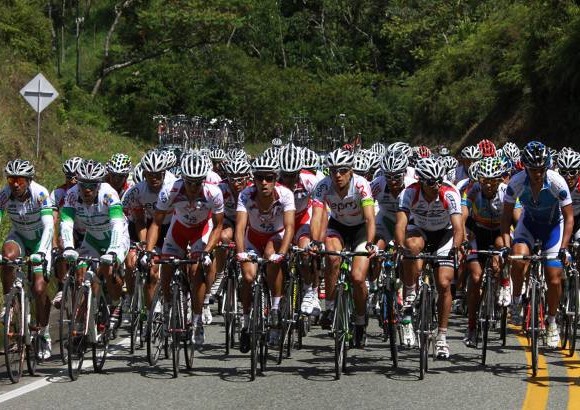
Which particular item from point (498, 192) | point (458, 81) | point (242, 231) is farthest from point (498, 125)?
point (242, 231)

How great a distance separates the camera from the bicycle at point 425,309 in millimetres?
11523

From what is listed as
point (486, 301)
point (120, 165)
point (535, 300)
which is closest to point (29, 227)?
point (120, 165)

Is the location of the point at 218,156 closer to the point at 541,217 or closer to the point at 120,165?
the point at 120,165

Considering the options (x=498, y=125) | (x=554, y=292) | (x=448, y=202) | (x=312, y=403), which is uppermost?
(x=498, y=125)

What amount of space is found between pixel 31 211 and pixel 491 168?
17.0ft

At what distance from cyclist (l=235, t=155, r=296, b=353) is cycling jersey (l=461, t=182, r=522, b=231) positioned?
2.66 meters

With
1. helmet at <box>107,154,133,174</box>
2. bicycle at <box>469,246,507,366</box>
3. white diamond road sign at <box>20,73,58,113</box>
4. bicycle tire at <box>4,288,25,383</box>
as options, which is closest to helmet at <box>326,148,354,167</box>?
bicycle at <box>469,246,507,366</box>

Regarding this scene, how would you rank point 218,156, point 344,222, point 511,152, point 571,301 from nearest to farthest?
point 571,301 → point 344,222 → point 511,152 → point 218,156

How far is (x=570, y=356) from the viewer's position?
42.2 feet

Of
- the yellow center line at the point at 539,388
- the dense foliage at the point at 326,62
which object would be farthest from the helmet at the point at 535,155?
the dense foliage at the point at 326,62

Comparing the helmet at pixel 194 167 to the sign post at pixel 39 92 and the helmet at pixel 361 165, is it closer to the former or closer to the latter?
the helmet at pixel 361 165

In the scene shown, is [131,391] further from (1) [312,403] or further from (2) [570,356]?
(2) [570,356]

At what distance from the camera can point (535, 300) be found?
11.6 m

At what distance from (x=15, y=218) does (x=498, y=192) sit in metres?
5.88
